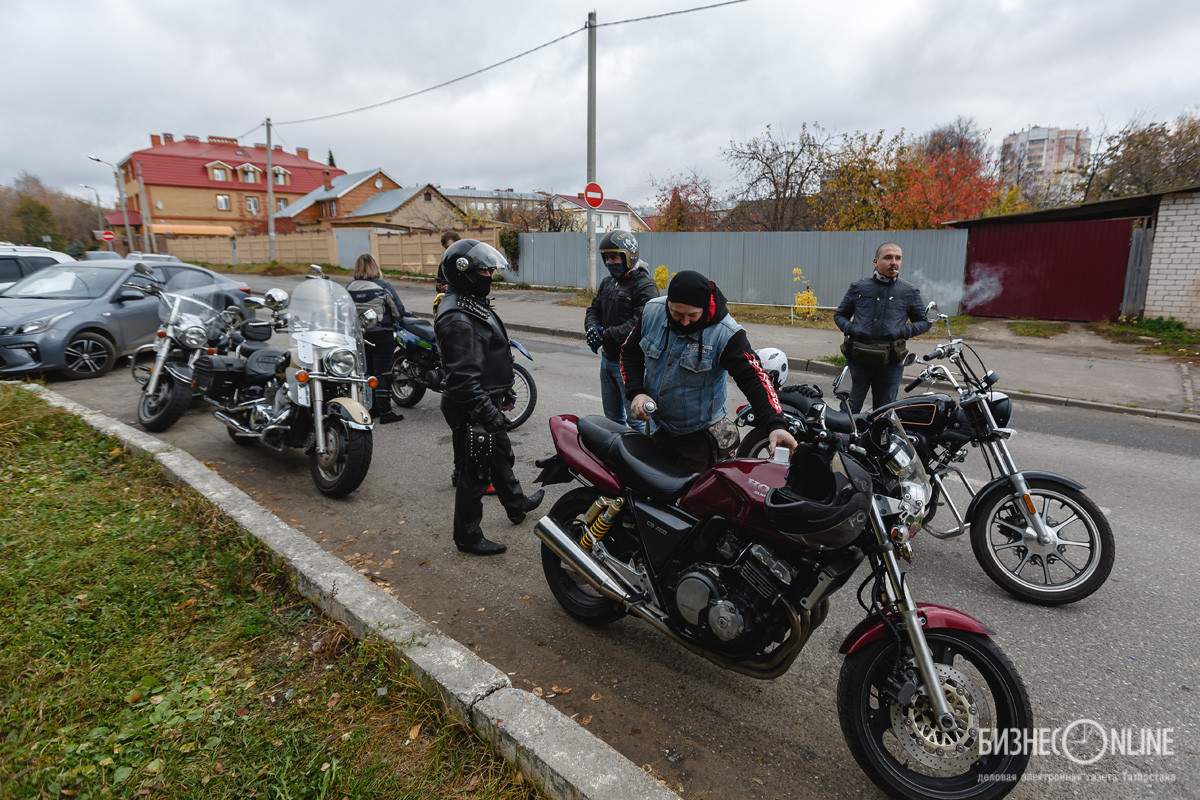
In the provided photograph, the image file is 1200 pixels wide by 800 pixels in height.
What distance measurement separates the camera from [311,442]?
501cm

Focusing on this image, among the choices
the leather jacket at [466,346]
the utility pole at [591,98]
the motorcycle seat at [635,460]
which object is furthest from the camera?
the utility pole at [591,98]

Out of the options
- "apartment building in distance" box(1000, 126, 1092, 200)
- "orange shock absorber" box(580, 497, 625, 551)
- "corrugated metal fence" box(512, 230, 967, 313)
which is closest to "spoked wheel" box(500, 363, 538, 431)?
"orange shock absorber" box(580, 497, 625, 551)

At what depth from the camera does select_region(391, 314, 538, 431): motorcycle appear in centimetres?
681

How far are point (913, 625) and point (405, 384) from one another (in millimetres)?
6449

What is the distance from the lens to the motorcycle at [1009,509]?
3.45m

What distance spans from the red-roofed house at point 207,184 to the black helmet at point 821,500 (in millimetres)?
63535

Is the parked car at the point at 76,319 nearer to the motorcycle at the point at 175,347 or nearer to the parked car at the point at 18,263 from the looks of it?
the motorcycle at the point at 175,347

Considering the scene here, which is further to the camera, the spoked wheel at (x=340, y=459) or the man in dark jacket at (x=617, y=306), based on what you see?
the man in dark jacket at (x=617, y=306)

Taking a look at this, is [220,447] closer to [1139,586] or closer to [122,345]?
[122,345]

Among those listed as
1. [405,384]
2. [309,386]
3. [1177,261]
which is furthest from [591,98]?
[309,386]

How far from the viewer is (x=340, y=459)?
15.9 ft

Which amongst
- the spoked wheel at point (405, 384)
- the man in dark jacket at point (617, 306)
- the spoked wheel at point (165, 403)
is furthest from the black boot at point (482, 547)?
the spoked wheel at point (165, 403)

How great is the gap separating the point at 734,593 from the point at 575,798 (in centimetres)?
90

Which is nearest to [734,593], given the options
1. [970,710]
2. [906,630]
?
[906,630]
